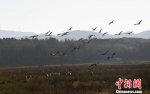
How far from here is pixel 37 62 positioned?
502 ft

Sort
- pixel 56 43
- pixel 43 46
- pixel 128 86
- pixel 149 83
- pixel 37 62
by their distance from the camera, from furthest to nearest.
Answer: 1. pixel 56 43
2. pixel 43 46
3. pixel 37 62
4. pixel 149 83
5. pixel 128 86

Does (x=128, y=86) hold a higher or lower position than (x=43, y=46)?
lower

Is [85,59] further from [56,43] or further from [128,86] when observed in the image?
[128,86]

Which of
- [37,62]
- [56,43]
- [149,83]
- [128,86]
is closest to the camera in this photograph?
[128,86]

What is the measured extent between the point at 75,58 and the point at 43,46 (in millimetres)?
18265

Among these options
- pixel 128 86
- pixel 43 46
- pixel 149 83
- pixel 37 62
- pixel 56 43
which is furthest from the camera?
pixel 56 43

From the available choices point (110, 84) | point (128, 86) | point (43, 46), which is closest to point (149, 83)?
point (110, 84)

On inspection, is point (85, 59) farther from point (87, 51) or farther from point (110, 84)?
point (110, 84)

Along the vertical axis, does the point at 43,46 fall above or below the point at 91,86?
above

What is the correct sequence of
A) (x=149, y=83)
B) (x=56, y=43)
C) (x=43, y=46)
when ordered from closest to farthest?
(x=149, y=83) → (x=43, y=46) → (x=56, y=43)

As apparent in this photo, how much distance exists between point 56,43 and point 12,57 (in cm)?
3901

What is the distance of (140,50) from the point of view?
563ft

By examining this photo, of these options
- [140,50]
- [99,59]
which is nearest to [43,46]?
[99,59]

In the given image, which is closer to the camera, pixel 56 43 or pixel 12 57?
pixel 12 57
